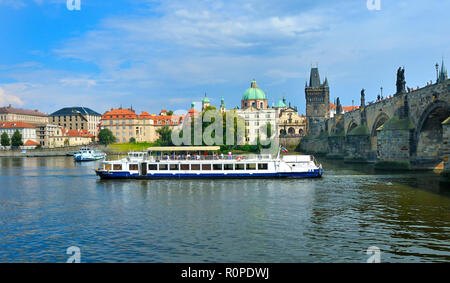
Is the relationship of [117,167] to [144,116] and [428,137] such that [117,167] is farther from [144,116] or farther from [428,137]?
[144,116]

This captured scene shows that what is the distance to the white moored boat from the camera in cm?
4919

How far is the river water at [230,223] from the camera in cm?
1900

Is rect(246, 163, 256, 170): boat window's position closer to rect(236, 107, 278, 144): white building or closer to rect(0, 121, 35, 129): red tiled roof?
rect(236, 107, 278, 144): white building

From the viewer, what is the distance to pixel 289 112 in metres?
184

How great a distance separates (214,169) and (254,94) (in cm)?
13917

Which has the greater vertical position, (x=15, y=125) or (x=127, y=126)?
(x=15, y=125)

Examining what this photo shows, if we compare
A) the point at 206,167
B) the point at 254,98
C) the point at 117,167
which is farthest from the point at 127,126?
the point at 206,167

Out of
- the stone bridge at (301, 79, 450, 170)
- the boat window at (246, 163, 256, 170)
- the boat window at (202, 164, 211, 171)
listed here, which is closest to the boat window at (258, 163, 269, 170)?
the boat window at (246, 163, 256, 170)

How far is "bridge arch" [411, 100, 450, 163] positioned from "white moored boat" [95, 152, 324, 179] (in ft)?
42.2

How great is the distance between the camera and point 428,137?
167 ft
